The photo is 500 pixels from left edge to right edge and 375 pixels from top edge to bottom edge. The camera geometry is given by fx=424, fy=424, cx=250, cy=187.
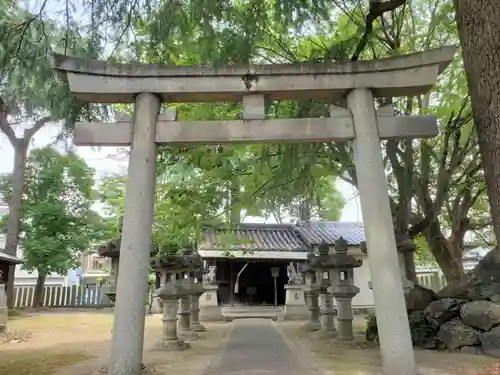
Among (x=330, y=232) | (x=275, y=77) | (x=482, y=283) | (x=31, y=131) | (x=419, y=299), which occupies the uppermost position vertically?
(x=31, y=131)

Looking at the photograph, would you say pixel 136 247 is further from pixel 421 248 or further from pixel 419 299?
pixel 421 248

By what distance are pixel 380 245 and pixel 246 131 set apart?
2.09 meters

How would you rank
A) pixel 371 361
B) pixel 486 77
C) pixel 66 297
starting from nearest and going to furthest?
pixel 486 77
pixel 371 361
pixel 66 297

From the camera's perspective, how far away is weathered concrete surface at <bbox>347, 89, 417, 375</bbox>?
4.64m

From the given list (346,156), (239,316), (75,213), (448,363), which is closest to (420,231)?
(346,156)

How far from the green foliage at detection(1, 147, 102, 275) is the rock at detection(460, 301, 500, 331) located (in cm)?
1705

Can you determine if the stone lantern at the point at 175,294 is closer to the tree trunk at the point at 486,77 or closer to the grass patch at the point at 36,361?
the grass patch at the point at 36,361

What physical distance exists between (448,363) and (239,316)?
37.8 feet

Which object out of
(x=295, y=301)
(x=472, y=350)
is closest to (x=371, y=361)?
(x=472, y=350)

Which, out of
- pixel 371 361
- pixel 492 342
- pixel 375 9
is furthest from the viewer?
pixel 492 342

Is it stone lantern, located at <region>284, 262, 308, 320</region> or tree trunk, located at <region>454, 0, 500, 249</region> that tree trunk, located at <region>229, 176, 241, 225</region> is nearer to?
tree trunk, located at <region>454, 0, 500, 249</region>

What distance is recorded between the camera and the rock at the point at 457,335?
737cm

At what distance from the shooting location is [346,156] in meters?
7.93

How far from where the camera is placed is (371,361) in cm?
651
